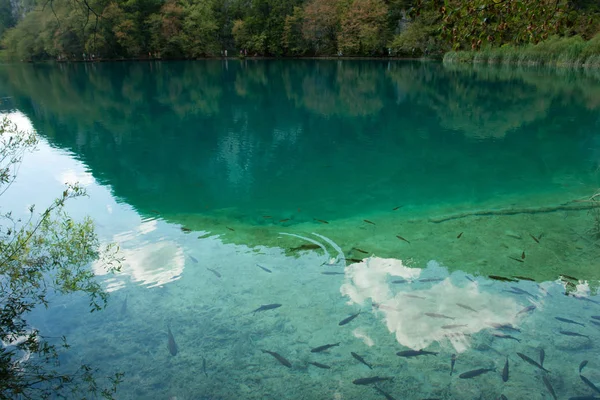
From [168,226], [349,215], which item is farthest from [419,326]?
[168,226]

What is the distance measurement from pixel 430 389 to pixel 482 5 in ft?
14.1

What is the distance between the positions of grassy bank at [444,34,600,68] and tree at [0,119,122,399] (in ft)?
109

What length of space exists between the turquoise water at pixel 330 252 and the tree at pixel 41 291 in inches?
8.0

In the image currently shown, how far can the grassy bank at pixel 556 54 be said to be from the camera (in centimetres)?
3300

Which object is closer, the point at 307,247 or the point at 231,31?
the point at 307,247

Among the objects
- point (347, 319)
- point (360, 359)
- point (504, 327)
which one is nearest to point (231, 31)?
point (347, 319)

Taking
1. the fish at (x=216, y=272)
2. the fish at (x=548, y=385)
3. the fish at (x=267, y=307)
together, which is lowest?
the fish at (x=548, y=385)

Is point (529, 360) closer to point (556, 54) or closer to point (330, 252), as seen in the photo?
point (330, 252)

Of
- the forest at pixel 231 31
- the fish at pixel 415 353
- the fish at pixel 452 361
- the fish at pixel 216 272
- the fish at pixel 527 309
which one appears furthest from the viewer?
the forest at pixel 231 31

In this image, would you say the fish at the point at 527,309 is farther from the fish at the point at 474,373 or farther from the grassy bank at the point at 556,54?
the grassy bank at the point at 556,54

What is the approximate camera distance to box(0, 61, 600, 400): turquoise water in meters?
4.24

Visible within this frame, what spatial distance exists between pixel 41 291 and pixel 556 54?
4219 cm

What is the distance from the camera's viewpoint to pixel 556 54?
35.6 m

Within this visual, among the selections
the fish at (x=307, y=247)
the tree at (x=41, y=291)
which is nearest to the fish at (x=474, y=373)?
the fish at (x=307, y=247)
